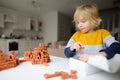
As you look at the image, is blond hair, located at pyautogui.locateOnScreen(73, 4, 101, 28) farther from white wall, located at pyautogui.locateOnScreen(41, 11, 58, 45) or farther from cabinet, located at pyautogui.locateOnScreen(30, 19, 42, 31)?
cabinet, located at pyautogui.locateOnScreen(30, 19, 42, 31)

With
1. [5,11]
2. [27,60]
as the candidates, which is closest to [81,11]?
[27,60]

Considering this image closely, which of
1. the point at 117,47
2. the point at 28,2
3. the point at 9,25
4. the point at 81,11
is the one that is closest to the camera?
the point at 117,47

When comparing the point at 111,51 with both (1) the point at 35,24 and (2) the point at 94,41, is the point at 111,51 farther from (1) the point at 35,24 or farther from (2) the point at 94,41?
(1) the point at 35,24

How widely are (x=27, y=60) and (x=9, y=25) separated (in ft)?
15.7

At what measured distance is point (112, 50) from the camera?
606 mm

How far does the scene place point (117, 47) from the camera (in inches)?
24.7

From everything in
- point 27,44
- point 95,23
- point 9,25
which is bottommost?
point 27,44

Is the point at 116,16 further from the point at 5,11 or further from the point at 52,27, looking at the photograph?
the point at 5,11

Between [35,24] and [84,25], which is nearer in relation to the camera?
[84,25]

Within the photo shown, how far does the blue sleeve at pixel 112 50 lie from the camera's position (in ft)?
1.95

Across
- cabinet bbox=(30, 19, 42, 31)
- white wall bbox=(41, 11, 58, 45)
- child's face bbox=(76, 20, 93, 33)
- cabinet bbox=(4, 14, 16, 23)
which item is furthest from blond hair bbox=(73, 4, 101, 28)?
cabinet bbox=(30, 19, 42, 31)

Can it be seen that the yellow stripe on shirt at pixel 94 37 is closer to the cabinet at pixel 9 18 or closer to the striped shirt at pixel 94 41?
the striped shirt at pixel 94 41

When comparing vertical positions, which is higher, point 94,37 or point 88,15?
point 88,15

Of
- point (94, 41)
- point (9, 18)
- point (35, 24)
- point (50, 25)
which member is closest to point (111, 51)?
point (94, 41)
